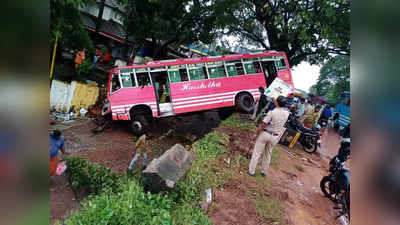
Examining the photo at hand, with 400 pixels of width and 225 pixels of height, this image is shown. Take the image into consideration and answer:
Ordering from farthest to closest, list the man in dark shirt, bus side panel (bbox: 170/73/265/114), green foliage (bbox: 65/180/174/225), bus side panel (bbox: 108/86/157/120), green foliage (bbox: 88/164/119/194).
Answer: the man in dark shirt
bus side panel (bbox: 170/73/265/114)
bus side panel (bbox: 108/86/157/120)
green foliage (bbox: 88/164/119/194)
green foliage (bbox: 65/180/174/225)

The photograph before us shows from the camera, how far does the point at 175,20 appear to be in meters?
8.91

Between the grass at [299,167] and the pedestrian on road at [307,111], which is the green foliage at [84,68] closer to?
the grass at [299,167]

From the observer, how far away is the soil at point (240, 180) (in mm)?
2605

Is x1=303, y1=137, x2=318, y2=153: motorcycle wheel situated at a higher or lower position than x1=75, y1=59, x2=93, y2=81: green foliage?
lower

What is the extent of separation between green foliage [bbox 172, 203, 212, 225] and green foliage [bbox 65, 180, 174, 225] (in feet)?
0.49

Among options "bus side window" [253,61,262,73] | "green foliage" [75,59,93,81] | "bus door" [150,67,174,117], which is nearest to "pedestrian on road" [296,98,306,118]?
"bus side window" [253,61,262,73]

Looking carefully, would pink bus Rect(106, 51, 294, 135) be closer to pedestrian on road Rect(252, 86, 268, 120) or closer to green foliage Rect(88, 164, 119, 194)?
pedestrian on road Rect(252, 86, 268, 120)

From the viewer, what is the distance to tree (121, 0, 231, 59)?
8.24 meters

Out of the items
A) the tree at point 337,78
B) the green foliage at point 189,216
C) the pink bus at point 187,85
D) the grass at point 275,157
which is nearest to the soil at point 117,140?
the pink bus at point 187,85

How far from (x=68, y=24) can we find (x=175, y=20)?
317 inches

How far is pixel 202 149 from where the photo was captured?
4.36 m
